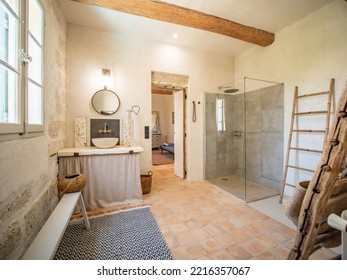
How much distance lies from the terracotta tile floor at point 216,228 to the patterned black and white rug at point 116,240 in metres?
0.14

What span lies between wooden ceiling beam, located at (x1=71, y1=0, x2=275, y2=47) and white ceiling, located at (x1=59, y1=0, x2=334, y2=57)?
7cm

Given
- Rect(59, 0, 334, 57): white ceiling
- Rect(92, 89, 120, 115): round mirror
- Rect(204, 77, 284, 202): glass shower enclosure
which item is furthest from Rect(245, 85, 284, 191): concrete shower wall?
Rect(92, 89, 120, 115): round mirror

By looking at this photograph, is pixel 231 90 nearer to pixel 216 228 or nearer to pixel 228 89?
pixel 228 89

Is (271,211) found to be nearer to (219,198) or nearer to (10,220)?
(219,198)

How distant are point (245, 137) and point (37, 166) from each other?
356 cm

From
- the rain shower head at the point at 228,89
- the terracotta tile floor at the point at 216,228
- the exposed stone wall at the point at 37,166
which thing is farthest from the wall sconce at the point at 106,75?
the rain shower head at the point at 228,89

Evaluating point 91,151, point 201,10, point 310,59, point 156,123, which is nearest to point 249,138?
point 310,59

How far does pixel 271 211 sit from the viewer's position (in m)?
2.35

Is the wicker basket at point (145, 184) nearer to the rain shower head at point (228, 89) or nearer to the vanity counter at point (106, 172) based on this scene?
the vanity counter at point (106, 172)

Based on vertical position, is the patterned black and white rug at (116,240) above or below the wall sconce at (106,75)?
below

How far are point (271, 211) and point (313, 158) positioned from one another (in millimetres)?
1058

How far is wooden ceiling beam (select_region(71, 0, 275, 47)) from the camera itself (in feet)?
7.12

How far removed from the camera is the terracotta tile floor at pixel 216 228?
1.56m

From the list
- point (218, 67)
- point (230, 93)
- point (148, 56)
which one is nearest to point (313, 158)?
point (230, 93)
